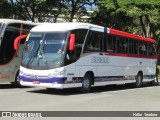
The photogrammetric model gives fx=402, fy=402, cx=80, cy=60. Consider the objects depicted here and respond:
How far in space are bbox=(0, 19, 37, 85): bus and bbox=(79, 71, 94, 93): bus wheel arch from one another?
150 inches

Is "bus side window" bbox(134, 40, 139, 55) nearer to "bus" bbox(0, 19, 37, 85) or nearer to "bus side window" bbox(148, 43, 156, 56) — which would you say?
"bus side window" bbox(148, 43, 156, 56)

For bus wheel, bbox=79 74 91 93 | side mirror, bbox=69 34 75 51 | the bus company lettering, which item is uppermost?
side mirror, bbox=69 34 75 51

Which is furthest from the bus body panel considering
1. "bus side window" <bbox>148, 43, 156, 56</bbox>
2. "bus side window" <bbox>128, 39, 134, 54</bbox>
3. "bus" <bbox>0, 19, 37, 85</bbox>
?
A: "bus" <bbox>0, 19, 37, 85</bbox>

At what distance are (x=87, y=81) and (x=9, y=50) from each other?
4.13 metres

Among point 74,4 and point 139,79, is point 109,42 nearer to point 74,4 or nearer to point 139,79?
point 139,79

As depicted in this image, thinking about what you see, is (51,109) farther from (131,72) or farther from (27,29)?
(131,72)

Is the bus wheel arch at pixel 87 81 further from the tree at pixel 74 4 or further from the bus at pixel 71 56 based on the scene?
the tree at pixel 74 4

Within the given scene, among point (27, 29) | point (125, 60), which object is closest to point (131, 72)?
point (125, 60)

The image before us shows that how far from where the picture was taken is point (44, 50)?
54.6ft

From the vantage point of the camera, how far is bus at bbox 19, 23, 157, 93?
53.4 feet

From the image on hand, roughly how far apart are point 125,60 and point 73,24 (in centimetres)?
567

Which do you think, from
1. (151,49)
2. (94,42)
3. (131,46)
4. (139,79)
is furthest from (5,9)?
(94,42)

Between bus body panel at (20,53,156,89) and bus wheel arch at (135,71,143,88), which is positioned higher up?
bus body panel at (20,53,156,89)

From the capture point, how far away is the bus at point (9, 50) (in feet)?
61.8
